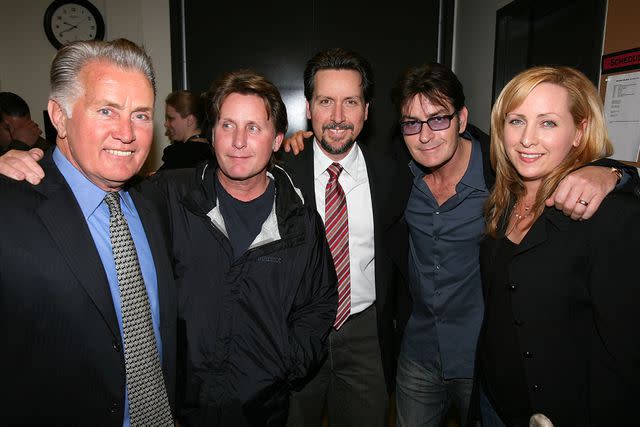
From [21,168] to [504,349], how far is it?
1707mm

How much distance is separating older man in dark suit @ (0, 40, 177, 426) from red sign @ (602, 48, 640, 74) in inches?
90.5

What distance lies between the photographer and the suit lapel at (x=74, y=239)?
3.95ft

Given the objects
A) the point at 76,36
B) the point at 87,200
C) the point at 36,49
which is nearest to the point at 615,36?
the point at 87,200

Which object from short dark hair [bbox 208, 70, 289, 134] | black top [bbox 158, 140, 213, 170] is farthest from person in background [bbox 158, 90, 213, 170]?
short dark hair [bbox 208, 70, 289, 134]

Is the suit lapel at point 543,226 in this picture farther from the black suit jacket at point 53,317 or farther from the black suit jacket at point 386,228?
the black suit jacket at point 53,317

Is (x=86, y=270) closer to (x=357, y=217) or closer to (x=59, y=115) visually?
(x=59, y=115)

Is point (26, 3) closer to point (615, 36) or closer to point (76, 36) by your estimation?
point (76, 36)

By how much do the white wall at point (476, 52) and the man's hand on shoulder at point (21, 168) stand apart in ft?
11.6

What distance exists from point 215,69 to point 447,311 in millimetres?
3681

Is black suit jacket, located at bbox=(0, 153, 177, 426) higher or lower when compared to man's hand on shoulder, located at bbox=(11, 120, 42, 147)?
lower

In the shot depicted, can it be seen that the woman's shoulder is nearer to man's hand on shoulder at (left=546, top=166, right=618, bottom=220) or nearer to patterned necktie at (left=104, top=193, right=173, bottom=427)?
man's hand on shoulder at (left=546, top=166, right=618, bottom=220)

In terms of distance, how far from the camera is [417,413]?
212cm

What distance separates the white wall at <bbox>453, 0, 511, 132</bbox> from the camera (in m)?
3.84

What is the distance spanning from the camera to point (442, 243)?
200cm
